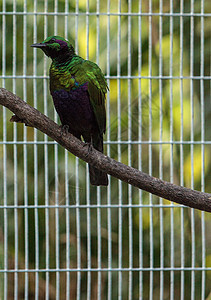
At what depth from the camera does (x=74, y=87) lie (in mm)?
1762

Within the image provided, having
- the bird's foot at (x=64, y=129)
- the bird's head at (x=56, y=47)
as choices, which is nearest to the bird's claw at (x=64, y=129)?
the bird's foot at (x=64, y=129)

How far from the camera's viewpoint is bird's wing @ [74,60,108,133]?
1.76 meters

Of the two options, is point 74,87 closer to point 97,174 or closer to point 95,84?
point 95,84

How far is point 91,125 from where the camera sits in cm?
184

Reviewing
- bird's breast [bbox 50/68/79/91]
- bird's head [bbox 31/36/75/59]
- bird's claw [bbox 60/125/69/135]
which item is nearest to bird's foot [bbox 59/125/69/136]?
bird's claw [bbox 60/125/69/135]

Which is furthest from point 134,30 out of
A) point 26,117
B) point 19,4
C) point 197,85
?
point 26,117

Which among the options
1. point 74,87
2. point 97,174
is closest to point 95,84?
point 74,87

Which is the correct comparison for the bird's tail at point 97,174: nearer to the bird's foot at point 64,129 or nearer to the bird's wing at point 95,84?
the bird's wing at point 95,84

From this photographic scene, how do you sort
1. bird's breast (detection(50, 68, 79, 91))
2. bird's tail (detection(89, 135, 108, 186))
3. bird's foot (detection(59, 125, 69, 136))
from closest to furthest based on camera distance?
bird's foot (detection(59, 125, 69, 136)) < bird's breast (detection(50, 68, 79, 91)) < bird's tail (detection(89, 135, 108, 186))

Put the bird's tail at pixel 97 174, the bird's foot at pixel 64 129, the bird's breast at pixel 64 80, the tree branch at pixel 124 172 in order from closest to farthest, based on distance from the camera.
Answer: the tree branch at pixel 124 172
the bird's foot at pixel 64 129
the bird's breast at pixel 64 80
the bird's tail at pixel 97 174

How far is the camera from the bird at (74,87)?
1.76 meters

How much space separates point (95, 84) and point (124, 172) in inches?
16.4

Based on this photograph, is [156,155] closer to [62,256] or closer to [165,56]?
[165,56]

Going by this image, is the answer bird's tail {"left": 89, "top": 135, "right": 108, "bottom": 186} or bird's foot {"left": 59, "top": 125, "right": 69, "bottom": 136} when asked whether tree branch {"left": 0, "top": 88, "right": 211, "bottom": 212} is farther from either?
bird's tail {"left": 89, "top": 135, "right": 108, "bottom": 186}
